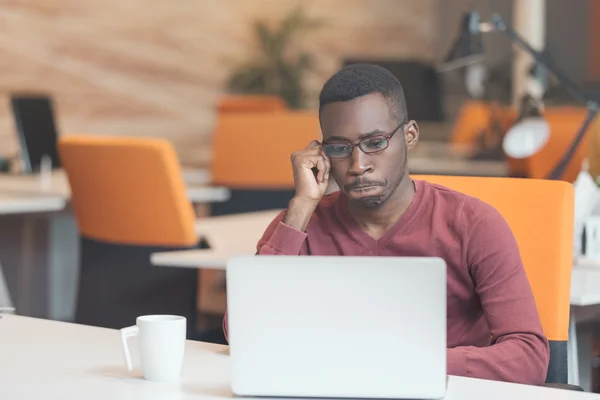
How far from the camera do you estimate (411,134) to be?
6.59ft

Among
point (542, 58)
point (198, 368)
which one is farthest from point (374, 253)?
point (542, 58)

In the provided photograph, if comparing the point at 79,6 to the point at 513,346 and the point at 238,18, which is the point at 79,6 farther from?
the point at 513,346

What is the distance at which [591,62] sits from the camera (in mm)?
8734

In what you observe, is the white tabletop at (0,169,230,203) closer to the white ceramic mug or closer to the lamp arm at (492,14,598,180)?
the lamp arm at (492,14,598,180)

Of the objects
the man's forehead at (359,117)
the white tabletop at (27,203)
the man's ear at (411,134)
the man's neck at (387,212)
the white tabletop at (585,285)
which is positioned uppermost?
the man's forehead at (359,117)

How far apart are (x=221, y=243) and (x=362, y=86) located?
1.38 m

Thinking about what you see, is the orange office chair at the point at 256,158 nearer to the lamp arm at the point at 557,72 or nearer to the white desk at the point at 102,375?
the lamp arm at the point at 557,72

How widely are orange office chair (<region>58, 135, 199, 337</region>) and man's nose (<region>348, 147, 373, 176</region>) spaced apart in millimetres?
1858

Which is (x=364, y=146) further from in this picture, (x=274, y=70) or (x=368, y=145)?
(x=274, y=70)

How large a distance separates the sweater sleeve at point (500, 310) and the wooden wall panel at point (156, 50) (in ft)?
22.3

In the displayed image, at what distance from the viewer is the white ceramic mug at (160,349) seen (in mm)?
1598

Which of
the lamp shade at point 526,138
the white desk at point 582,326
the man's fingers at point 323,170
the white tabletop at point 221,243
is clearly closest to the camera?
the man's fingers at point 323,170

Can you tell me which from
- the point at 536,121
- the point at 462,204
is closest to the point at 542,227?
the point at 462,204

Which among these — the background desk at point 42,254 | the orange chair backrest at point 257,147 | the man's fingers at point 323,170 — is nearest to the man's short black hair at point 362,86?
the man's fingers at point 323,170
